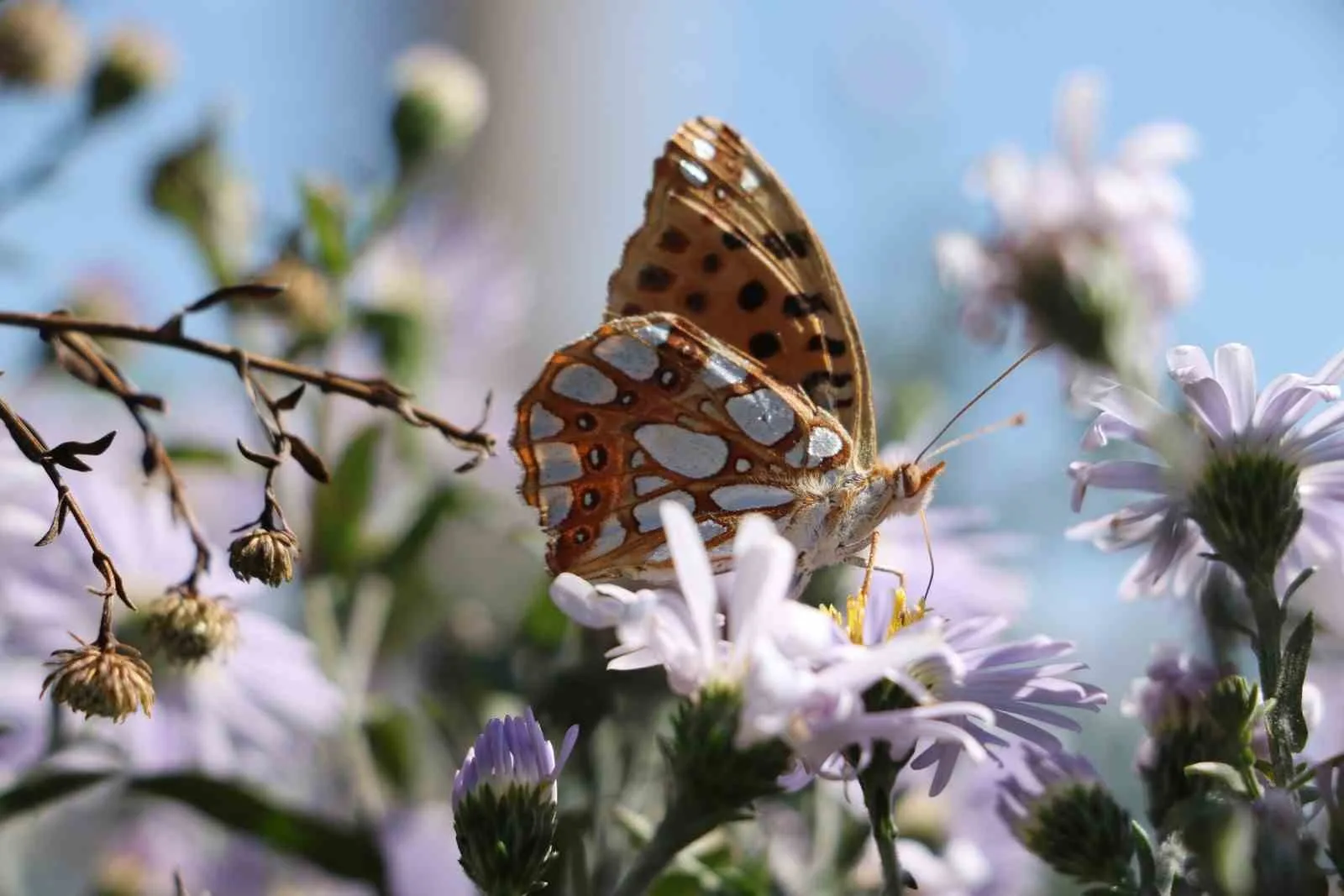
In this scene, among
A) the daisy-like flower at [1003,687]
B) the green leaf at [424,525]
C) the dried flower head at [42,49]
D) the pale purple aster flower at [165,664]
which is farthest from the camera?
the dried flower head at [42,49]

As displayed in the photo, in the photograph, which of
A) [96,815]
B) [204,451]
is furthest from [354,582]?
[96,815]

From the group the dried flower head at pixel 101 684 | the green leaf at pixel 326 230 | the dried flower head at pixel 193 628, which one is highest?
the green leaf at pixel 326 230

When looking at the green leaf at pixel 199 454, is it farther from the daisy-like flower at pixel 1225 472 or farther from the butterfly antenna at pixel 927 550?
the daisy-like flower at pixel 1225 472

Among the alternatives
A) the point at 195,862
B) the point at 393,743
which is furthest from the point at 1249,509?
the point at 195,862


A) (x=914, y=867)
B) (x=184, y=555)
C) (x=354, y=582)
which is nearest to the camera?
(x=914, y=867)

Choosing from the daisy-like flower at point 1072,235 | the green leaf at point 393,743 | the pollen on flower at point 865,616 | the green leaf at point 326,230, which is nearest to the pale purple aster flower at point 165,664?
the green leaf at point 393,743

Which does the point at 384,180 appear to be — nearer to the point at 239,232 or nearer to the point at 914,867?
the point at 239,232

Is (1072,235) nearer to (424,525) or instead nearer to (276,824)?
(424,525)
